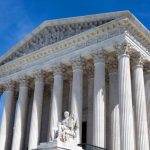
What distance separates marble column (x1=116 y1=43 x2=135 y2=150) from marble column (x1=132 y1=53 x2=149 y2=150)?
4.69 ft

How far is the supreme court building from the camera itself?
28906mm

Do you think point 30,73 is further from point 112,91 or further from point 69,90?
point 112,91

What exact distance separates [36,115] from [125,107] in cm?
1156

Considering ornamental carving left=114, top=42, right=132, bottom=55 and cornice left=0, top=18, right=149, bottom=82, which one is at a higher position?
cornice left=0, top=18, right=149, bottom=82

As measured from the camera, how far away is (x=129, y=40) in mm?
30078

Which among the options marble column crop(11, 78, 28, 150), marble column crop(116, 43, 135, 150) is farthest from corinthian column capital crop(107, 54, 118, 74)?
marble column crop(11, 78, 28, 150)

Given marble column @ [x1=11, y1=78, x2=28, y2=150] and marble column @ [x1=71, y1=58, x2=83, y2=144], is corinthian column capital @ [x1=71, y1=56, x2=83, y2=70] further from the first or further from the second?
marble column @ [x1=11, y1=78, x2=28, y2=150]

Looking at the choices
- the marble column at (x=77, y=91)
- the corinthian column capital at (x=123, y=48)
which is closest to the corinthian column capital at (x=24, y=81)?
the marble column at (x=77, y=91)

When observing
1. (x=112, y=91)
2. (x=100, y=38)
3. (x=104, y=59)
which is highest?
(x=100, y=38)

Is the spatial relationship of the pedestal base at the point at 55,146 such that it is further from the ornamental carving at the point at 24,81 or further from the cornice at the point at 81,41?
the ornamental carving at the point at 24,81

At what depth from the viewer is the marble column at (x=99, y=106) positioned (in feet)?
92.3

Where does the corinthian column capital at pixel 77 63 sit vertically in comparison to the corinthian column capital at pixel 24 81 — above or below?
above

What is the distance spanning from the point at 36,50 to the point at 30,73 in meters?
2.90

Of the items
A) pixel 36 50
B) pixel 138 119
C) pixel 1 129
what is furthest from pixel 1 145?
pixel 138 119
